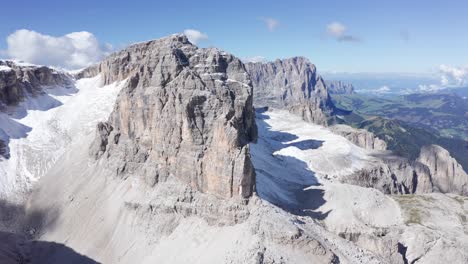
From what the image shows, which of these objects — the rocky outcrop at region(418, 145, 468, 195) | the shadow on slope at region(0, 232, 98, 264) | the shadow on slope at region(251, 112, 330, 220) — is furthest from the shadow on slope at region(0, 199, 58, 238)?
the rocky outcrop at region(418, 145, 468, 195)

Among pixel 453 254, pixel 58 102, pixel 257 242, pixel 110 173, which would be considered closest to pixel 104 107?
pixel 58 102

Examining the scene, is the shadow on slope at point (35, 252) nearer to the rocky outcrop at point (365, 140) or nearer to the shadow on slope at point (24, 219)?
the shadow on slope at point (24, 219)

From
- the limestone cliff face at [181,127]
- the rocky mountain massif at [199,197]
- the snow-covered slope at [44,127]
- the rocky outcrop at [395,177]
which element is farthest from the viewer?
the rocky outcrop at [395,177]

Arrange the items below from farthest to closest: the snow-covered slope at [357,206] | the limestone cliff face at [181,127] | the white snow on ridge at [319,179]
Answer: the white snow on ridge at [319,179], the snow-covered slope at [357,206], the limestone cliff face at [181,127]

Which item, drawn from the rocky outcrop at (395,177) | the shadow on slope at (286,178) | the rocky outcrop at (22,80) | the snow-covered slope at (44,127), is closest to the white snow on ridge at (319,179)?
the shadow on slope at (286,178)

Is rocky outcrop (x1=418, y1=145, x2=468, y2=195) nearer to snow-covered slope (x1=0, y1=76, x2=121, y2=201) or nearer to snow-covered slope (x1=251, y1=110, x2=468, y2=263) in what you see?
snow-covered slope (x1=251, y1=110, x2=468, y2=263)

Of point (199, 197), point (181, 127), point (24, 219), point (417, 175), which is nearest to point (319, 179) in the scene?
point (417, 175)

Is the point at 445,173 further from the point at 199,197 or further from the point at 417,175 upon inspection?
the point at 199,197

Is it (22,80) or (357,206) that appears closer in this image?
(357,206)
